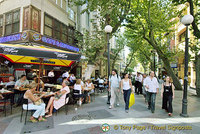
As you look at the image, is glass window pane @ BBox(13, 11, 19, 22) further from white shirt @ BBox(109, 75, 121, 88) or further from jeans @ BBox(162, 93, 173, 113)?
jeans @ BBox(162, 93, 173, 113)

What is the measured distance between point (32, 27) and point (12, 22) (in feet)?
9.64

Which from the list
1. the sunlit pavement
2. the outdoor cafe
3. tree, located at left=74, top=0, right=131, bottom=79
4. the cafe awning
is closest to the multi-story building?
the outdoor cafe

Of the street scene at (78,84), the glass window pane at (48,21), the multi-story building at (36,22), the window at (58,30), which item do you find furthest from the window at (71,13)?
the glass window pane at (48,21)

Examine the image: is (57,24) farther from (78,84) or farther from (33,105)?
(33,105)

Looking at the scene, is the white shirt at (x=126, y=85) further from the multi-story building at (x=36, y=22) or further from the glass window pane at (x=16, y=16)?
the glass window pane at (x=16, y=16)

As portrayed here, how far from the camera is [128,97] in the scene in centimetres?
538

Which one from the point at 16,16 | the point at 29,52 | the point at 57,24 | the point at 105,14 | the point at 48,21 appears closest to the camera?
the point at 29,52

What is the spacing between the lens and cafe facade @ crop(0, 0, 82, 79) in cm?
939

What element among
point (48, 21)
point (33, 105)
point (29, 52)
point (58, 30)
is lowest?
point (33, 105)

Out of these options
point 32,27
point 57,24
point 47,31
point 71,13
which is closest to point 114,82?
point 32,27

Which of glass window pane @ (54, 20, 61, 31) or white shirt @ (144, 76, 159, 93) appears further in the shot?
glass window pane @ (54, 20, 61, 31)

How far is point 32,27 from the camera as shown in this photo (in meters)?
9.70

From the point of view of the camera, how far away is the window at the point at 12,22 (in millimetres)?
10609

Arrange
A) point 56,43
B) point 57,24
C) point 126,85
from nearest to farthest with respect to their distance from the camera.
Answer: point 126,85 < point 56,43 < point 57,24
